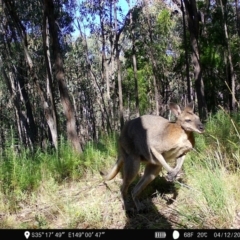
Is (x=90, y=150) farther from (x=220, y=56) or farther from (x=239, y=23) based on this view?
(x=220, y=56)

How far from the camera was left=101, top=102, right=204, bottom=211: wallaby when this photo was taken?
5.05m

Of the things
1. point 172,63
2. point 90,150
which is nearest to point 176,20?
point 172,63

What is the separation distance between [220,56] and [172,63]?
6523 mm

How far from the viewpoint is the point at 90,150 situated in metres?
7.43

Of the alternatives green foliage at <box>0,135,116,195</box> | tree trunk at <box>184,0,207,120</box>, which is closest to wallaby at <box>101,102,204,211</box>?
green foliage at <box>0,135,116,195</box>

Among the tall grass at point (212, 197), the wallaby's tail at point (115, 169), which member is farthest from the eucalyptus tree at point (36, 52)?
the tall grass at point (212, 197)

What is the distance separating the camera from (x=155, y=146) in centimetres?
520

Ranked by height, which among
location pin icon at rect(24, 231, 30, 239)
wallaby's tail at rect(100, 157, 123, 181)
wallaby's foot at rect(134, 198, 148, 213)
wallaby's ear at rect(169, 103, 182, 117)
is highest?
wallaby's ear at rect(169, 103, 182, 117)

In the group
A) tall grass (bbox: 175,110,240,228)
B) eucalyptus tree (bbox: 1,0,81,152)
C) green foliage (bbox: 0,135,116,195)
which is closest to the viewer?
tall grass (bbox: 175,110,240,228)

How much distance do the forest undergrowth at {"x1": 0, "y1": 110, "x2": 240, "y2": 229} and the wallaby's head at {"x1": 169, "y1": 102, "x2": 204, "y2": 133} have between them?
14.3 inches

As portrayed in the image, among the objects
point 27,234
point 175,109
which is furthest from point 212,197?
point 27,234

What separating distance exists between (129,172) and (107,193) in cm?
71

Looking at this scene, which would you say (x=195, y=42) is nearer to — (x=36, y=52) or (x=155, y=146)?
(x=155, y=146)

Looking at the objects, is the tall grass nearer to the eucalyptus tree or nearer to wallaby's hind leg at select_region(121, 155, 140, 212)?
wallaby's hind leg at select_region(121, 155, 140, 212)
